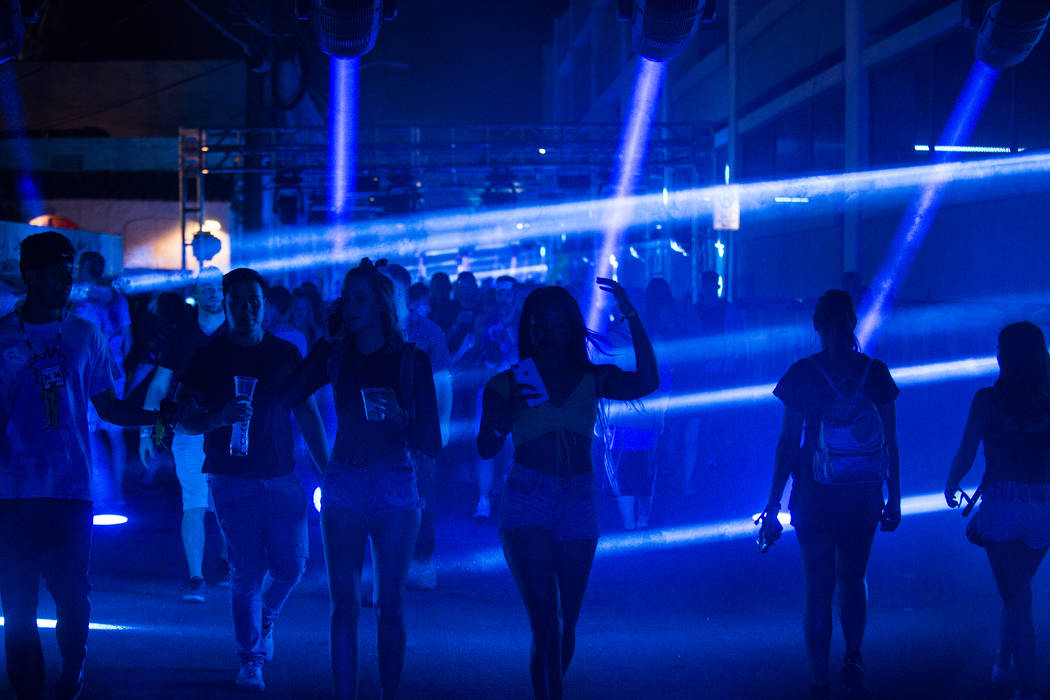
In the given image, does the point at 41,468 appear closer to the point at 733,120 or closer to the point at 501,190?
the point at 733,120

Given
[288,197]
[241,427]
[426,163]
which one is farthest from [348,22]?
[288,197]

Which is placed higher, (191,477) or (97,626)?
(191,477)

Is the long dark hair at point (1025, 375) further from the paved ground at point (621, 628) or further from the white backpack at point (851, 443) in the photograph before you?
the paved ground at point (621, 628)

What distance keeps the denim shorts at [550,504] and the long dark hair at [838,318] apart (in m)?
1.39

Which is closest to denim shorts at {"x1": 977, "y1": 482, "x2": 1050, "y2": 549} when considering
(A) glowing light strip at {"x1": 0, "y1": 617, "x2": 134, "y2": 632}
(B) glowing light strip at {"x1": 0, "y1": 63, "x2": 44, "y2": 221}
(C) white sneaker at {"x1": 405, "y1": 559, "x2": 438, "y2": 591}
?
(C) white sneaker at {"x1": 405, "y1": 559, "x2": 438, "y2": 591}

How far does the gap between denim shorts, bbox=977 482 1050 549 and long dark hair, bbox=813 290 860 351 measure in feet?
3.02

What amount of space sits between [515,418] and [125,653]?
265 cm

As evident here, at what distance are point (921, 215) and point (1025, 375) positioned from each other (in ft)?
26.9

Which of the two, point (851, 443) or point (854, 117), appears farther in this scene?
point (854, 117)

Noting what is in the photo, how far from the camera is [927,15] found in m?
12.3

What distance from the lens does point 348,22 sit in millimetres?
7289

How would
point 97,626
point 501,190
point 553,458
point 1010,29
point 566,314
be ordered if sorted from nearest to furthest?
1. point 553,458
2. point 566,314
3. point 97,626
4. point 1010,29
5. point 501,190

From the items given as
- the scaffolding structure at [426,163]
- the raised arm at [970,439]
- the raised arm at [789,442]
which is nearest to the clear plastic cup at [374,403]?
the raised arm at [789,442]

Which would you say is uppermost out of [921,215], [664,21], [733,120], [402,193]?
[733,120]
